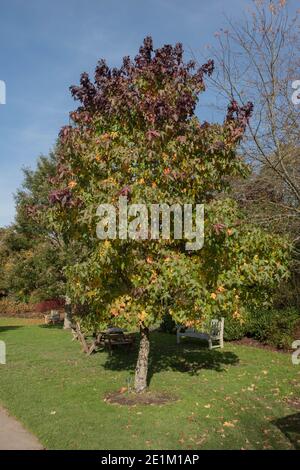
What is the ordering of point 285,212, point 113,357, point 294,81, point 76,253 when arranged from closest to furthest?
point 294,81, point 285,212, point 113,357, point 76,253

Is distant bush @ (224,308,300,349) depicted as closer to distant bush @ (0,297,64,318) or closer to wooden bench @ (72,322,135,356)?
wooden bench @ (72,322,135,356)

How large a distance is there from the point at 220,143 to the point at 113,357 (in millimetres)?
7102

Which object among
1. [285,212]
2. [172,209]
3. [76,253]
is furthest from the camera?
[76,253]

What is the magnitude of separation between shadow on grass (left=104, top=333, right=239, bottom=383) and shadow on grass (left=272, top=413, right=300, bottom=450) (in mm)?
3236

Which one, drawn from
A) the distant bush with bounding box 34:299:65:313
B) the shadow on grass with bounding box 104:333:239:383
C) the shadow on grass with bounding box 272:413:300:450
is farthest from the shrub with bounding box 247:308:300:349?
the distant bush with bounding box 34:299:65:313

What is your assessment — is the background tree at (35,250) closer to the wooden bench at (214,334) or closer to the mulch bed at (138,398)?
the wooden bench at (214,334)

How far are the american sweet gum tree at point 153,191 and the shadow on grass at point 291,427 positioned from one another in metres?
1.97

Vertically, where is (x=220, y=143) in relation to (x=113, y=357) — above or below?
above

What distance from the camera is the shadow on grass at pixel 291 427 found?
633 centimetres

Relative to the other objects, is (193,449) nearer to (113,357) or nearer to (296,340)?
(113,357)

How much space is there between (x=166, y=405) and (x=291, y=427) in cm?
207

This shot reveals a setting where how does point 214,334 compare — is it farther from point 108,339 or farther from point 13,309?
point 13,309

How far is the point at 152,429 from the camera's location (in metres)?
6.54
